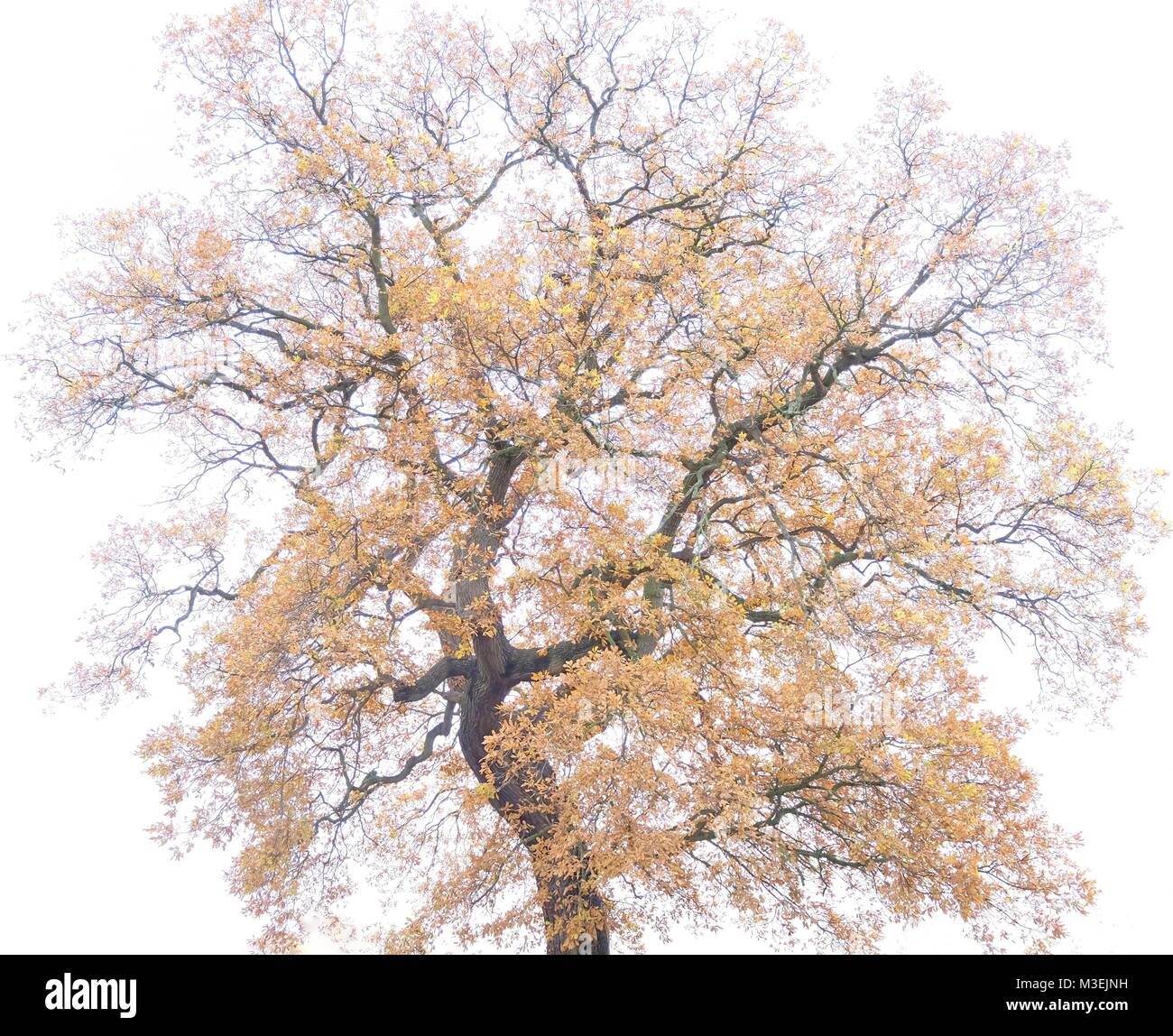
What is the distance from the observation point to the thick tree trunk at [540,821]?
8.29m

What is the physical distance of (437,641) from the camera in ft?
37.3

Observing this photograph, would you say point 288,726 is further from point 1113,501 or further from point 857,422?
point 1113,501

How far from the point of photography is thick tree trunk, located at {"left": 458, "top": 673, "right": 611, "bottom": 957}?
8.29 m

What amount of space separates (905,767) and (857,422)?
387 cm
